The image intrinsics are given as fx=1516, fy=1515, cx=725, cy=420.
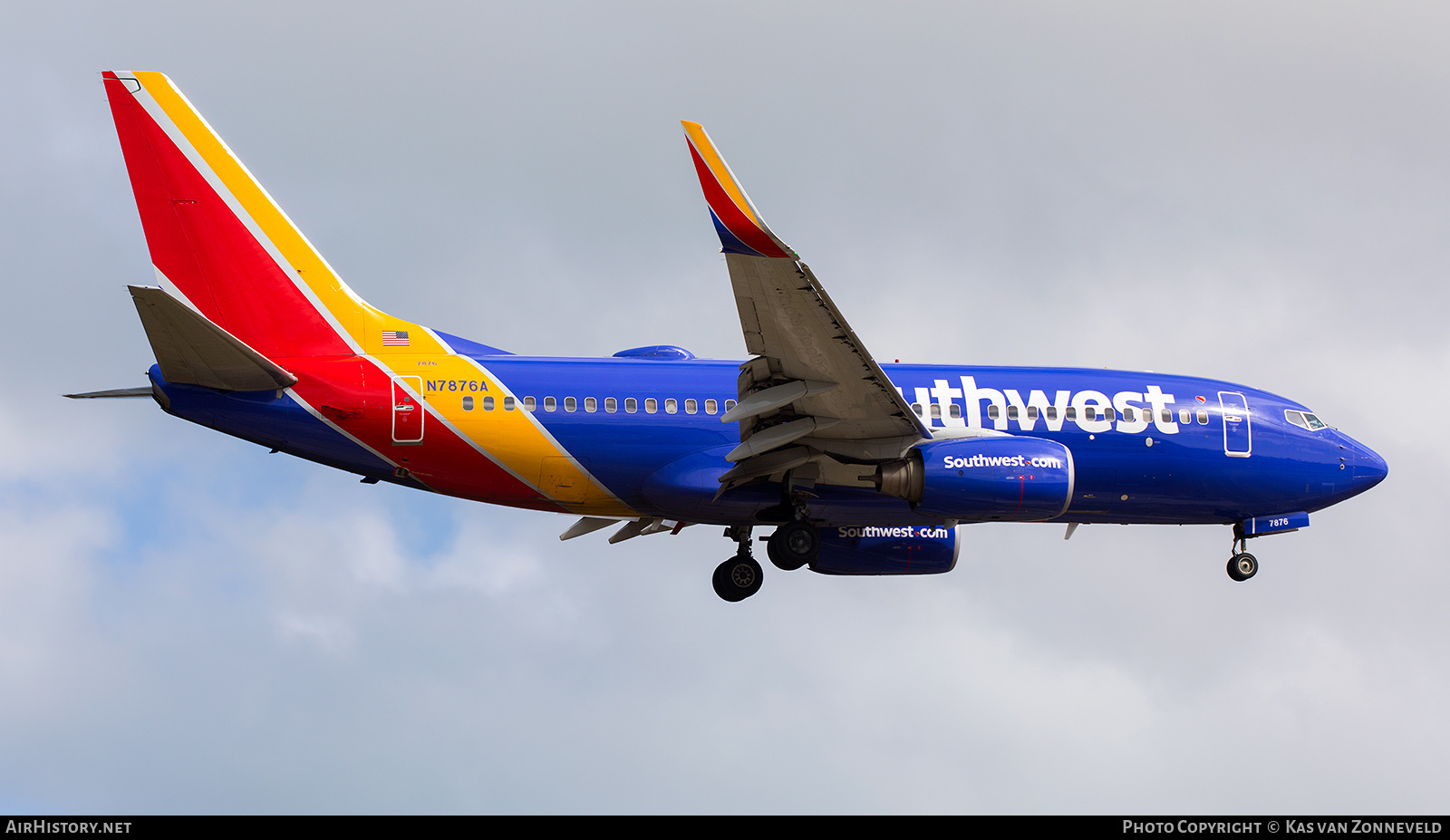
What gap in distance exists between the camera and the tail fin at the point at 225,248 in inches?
1071

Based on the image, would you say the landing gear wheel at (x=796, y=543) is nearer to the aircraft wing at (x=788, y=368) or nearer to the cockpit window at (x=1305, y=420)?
the aircraft wing at (x=788, y=368)

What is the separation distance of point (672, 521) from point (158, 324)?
1074 cm

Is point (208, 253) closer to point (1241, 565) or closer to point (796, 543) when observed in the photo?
point (796, 543)

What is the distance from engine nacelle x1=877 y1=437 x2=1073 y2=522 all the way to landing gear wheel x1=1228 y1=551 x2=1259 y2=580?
6011mm

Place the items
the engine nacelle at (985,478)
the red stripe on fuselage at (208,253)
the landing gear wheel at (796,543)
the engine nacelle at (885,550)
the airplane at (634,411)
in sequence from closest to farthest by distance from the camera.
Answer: the airplane at (634,411), the engine nacelle at (985,478), the red stripe on fuselage at (208,253), the landing gear wheel at (796,543), the engine nacelle at (885,550)

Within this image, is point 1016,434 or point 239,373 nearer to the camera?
point 239,373

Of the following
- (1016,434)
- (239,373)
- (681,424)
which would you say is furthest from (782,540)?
(239,373)

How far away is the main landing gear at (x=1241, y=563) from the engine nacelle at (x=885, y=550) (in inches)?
220

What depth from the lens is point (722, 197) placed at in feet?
72.3

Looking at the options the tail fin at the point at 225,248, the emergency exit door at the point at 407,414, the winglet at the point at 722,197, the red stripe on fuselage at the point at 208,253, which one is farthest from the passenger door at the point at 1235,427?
the red stripe on fuselage at the point at 208,253

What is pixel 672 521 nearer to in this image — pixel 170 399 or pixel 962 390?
pixel 962 390

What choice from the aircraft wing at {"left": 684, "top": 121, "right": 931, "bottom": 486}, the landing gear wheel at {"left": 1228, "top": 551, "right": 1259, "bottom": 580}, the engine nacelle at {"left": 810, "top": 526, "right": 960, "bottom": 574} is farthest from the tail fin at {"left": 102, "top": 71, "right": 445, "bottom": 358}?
the landing gear wheel at {"left": 1228, "top": 551, "right": 1259, "bottom": 580}

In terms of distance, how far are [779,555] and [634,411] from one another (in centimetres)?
386

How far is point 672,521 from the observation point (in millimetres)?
30422
